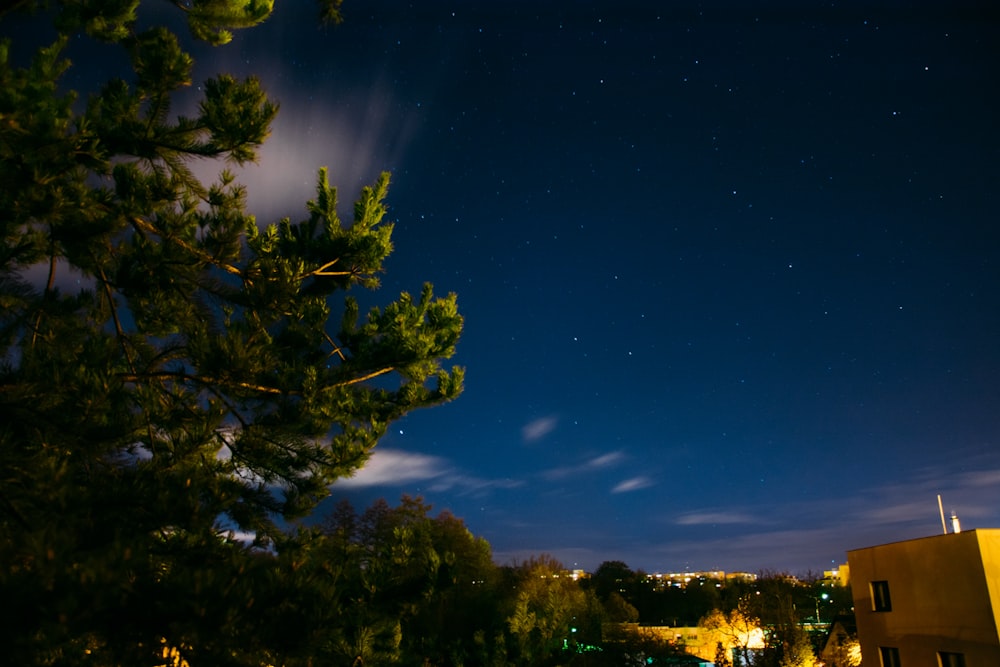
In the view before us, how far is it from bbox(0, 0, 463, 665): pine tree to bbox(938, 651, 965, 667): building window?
1430 cm

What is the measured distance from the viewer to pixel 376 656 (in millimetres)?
3291

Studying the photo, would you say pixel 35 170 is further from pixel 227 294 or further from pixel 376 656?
pixel 376 656

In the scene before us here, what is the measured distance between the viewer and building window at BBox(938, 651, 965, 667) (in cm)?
1261

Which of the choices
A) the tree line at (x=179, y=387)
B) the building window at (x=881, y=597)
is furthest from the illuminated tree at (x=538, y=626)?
the building window at (x=881, y=597)

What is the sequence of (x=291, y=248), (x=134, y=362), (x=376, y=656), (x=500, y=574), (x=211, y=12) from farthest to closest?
(x=500, y=574) → (x=291, y=248) → (x=134, y=362) → (x=211, y=12) → (x=376, y=656)

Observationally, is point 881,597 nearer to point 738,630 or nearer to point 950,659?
point 950,659

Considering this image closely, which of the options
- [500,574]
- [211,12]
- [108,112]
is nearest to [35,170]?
[108,112]

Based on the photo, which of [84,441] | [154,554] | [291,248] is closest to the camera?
[154,554]

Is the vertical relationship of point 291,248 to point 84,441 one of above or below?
above

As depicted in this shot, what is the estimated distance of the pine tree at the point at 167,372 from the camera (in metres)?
1.86

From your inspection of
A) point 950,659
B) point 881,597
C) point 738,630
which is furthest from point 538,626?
point 738,630

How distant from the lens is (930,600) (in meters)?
13.6

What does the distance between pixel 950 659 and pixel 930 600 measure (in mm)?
1178

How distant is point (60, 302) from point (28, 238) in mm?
716
